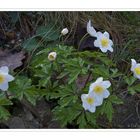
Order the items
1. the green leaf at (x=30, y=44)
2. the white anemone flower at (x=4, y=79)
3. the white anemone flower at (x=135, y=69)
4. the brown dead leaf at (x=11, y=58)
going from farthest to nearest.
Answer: the green leaf at (x=30, y=44), the brown dead leaf at (x=11, y=58), the white anemone flower at (x=135, y=69), the white anemone flower at (x=4, y=79)

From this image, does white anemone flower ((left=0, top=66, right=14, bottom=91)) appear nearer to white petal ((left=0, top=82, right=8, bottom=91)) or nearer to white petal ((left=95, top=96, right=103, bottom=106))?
white petal ((left=0, top=82, right=8, bottom=91))

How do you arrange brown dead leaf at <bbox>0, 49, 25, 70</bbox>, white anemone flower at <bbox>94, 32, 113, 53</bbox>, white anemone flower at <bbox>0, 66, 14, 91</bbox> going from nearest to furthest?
white anemone flower at <bbox>0, 66, 14, 91</bbox>
white anemone flower at <bbox>94, 32, 113, 53</bbox>
brown dead leaf at <bbox>0, 49, 25, 70</bbox>

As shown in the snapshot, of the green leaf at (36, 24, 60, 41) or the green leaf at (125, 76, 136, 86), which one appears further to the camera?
the green leaf at (36, 24, 60, 41)

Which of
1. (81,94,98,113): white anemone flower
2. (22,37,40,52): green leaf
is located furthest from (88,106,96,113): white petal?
(22,37,40,52): green leaf

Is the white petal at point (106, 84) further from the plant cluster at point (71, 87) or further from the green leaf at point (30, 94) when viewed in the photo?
the green leaf at point (30, 94)

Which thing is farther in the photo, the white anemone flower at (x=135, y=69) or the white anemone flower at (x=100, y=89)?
the white anemone flower at (x=135, y=69)

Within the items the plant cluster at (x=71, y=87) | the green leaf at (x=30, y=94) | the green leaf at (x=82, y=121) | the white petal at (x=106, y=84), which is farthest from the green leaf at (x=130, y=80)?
the green leaf at (x=30, y=94)
